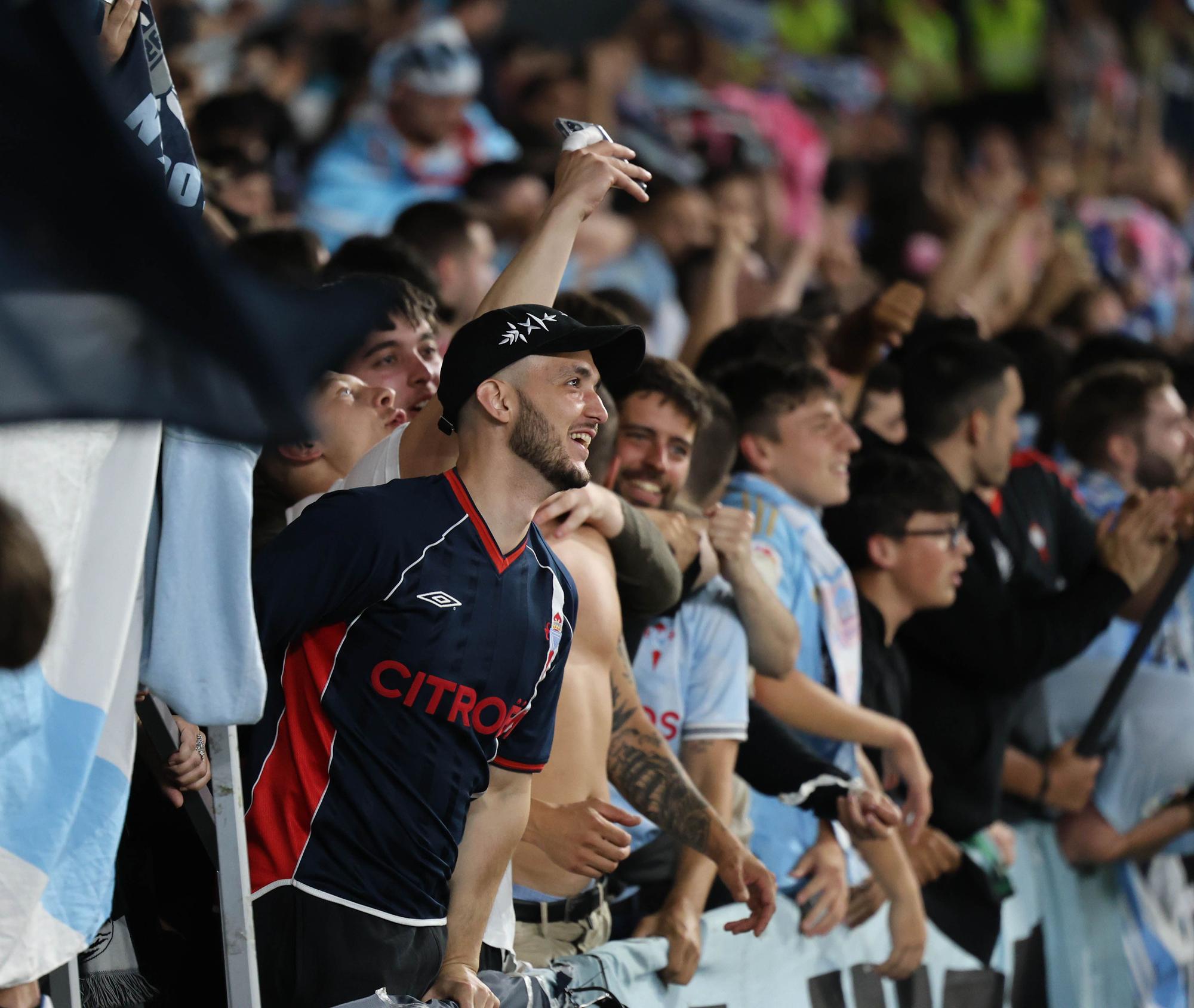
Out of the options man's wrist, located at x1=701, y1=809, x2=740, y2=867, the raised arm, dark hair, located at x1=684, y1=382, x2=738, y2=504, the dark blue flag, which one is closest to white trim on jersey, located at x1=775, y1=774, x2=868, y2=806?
the raised arm

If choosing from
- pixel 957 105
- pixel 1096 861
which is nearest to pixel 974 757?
pixel 1096 861

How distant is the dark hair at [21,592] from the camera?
180cm

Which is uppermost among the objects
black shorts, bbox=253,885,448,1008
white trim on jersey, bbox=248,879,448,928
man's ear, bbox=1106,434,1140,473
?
white trim on jersey, bbox=248,879,448,928

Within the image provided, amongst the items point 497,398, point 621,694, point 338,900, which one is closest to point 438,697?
point 338,900

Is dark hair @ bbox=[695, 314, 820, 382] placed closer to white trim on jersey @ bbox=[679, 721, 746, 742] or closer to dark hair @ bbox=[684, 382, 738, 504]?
dark hair @ bbox=[684, 382, 738, 504]

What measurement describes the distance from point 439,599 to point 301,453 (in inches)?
25.6

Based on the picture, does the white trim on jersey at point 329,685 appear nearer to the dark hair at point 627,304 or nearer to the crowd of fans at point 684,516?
the crowd of fans at point 684,516

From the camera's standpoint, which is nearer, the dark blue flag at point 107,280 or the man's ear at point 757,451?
the dark blue flag at point 107,280

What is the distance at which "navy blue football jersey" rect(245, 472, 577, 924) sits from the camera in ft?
9.02

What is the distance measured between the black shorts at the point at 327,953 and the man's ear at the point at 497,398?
2.86ft

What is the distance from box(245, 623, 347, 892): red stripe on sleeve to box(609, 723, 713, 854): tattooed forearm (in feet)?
2.92

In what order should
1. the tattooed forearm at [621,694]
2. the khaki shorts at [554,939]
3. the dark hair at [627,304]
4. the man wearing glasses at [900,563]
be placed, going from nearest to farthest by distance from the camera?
the khaki shorts at [554,939], the tattooed forearm at [621,694], the man wearing glasses at [900,563], the dark hair at [627,304]

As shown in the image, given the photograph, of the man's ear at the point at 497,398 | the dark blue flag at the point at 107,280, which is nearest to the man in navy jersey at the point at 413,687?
the man's ear at the point at 497,398

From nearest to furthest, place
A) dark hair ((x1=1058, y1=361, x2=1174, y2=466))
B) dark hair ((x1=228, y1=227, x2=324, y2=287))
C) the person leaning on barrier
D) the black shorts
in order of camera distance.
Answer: the black shorts → dark hair ((x1=228, y1=227, x2=324, y2=287)) → the person leaning on barrier → dark hair ((x1=1058, y1=361, x2=1174, y2=466))
